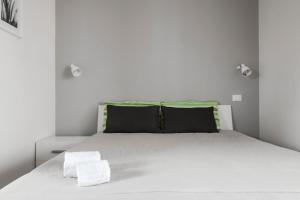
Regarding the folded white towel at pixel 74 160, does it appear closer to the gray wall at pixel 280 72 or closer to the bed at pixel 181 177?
the bed at pixel 181 177

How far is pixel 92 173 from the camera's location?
1137 mm

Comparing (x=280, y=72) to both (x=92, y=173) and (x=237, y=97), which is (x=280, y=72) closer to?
(x=237, y=97)

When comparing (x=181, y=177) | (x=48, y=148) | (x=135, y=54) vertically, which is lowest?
(x=48, y=148)

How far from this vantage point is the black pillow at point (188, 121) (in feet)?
9.49

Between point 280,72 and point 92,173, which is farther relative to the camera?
point 280,72

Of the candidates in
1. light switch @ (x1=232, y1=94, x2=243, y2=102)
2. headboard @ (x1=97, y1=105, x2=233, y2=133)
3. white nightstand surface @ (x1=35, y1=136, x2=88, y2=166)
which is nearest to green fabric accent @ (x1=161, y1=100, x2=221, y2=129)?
headboard @ (x1=97, y1=105, x2=233, y2=133)

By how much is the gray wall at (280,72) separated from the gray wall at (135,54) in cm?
36

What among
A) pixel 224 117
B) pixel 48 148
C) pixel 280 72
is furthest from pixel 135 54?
pixel 280 72

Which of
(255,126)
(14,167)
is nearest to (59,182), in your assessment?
(14,167)

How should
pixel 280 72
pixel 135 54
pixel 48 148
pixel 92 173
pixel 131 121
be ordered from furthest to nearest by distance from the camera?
pixel 135 54 → pixel 131 121 → pixel 280 72 → pixel 48 148 → pixel 92 173

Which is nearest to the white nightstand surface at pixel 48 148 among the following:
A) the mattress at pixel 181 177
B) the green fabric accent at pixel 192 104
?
the mattress at pixel 181 177

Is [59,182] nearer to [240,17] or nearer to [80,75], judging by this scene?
[80,75]

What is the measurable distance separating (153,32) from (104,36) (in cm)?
56

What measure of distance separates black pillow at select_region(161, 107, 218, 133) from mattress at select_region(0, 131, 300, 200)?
868mm
